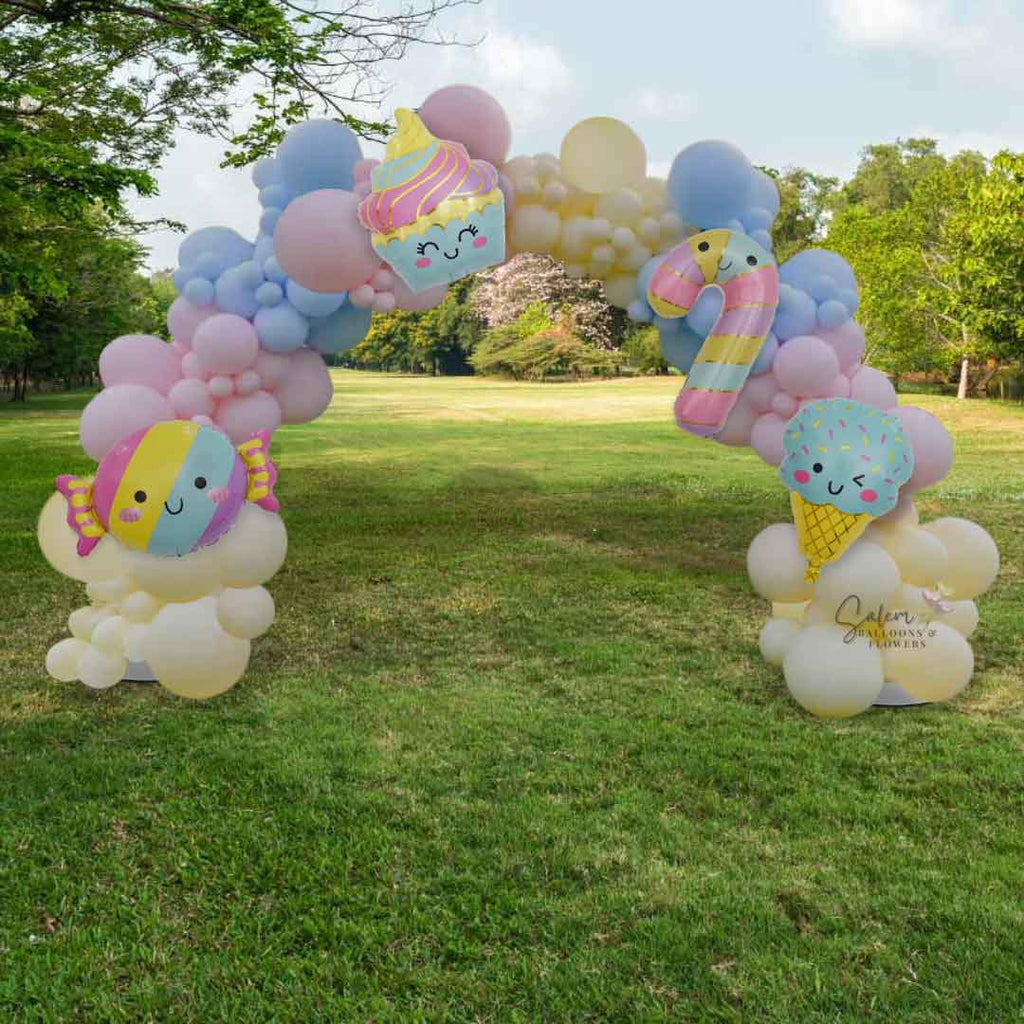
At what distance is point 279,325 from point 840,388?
3177mm

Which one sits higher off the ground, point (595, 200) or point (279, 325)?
point (595, 200)

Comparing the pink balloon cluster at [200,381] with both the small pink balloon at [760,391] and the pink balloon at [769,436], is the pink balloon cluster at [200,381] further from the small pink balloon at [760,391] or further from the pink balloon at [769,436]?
the pink balloon at [769,436]

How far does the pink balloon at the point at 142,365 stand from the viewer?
5.58 m

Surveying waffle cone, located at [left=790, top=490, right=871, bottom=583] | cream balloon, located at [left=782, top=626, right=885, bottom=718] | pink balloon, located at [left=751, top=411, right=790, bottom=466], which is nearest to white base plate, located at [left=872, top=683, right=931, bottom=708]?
cream balloon, located at [left=782, top=626, right=885, bottom=718]

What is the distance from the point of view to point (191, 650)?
5082 millimetres

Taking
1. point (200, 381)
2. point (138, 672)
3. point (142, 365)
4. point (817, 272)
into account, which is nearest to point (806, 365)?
point (817, 272)

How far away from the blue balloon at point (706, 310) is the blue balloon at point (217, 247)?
255cm

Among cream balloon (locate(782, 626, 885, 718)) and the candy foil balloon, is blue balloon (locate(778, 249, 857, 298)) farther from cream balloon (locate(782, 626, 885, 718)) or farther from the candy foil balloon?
cream balloon (locate(782, 626, 885, 718))

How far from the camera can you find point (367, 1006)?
2785 millimetres

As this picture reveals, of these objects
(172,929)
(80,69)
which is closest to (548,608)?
(172,929)

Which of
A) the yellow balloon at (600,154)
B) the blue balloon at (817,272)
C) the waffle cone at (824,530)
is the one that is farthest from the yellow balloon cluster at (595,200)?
the waffle cone at (824,530)

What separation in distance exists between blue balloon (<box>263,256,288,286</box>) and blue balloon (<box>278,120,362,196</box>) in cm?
39

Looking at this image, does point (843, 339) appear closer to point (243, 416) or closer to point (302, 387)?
point (302, 387)

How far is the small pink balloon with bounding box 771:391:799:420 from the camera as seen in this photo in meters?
5.54
